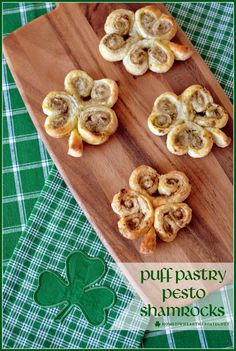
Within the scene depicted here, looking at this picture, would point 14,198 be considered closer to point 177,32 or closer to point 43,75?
point 43,75

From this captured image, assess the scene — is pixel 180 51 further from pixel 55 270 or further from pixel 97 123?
pixel 55 270

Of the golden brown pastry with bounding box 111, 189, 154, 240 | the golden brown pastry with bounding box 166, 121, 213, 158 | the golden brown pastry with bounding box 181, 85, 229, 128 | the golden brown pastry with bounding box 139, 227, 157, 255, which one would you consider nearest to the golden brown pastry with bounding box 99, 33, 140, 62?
the golden brown pastry with bounding box 181, 85, 229, 128

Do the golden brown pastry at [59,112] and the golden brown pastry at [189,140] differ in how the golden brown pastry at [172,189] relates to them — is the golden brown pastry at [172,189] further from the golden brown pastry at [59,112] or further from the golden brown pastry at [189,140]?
the golden brown pastry at [59,112]

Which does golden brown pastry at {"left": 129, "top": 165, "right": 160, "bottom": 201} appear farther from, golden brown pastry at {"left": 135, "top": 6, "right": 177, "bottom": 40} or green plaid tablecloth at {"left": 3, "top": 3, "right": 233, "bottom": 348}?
golden brown pastry at {"left": 135, "top": 6, "right": 177, "bottom": 40}

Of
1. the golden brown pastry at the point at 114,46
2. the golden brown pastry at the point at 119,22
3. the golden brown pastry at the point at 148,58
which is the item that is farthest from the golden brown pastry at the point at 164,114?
the golden brown pastry at the point at 119,22

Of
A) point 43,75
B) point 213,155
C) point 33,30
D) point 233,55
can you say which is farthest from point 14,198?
point 233,55

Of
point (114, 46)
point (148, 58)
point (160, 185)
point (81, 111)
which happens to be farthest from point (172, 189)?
point (114, 46)
